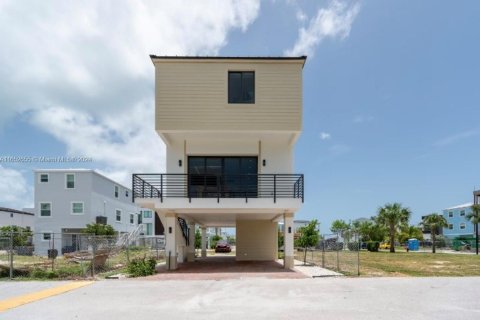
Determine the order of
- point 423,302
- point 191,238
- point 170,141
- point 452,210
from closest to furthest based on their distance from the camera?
point 423,302
point 170,141
point 191,238
point 452,210

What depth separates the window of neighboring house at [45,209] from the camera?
133 ft

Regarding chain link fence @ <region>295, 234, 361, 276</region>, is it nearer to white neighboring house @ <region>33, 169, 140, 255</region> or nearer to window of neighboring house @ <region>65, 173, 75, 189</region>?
white neighboring house @ <region>33, 169, 140, 255</region>

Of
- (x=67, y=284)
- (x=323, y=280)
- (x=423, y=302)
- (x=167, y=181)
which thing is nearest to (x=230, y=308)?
(x=423, y=302)

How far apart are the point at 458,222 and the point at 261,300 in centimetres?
7143

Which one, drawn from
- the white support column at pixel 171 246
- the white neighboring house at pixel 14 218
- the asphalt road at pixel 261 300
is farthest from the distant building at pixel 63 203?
the asphalt road at pixel 261 300

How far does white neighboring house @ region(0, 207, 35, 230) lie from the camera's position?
54.5 meters

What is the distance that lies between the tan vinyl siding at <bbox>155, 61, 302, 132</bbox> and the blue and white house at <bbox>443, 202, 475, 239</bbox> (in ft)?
197

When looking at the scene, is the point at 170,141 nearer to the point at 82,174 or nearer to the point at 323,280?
the point at 323,280

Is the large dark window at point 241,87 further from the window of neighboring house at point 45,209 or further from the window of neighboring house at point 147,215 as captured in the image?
the window of neighboring house at point 147,215

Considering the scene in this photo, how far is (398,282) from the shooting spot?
15.0 m

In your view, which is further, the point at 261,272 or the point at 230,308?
the point at 261,272

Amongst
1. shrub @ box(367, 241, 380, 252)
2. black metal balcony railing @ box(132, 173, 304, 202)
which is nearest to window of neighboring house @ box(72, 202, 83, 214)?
black metal balcony railing @ box(132, 173, 304, 202)

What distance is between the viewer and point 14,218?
57.7 m

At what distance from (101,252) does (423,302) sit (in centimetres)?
1454
